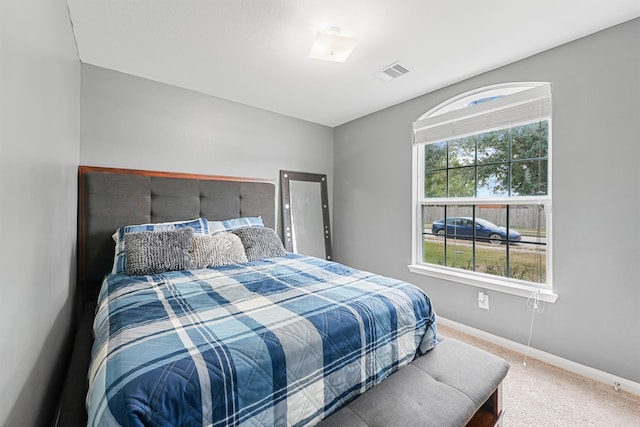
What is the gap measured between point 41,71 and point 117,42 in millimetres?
1101

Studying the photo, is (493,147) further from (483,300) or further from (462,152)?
(483,300)

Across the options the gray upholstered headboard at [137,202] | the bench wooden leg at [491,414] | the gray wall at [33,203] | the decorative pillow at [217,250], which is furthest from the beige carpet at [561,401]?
the gray upholstered headboard at [137,202]

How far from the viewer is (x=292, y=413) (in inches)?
38.9

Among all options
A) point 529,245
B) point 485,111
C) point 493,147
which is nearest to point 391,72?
point 485,111

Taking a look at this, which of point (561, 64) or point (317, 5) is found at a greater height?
point (317, 5)

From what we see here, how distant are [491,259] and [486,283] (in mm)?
247

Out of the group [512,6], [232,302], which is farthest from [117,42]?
[512,6]

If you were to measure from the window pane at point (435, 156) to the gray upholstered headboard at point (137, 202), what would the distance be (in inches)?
78.6

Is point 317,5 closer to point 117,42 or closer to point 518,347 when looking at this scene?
point 117,42

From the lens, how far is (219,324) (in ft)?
3.69

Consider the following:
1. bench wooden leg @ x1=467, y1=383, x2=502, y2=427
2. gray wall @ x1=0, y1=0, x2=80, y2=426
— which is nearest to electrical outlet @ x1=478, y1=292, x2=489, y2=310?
bench wooden leg @ x1=467, y1=383, x2=502, y2=427

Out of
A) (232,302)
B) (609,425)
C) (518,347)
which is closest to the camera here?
(232,302)

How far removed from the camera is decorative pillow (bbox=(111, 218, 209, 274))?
2045 mm

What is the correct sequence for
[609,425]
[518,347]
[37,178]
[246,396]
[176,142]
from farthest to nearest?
[176,142] < [518,347] < [609,425] < [37,178] < [246,396]
